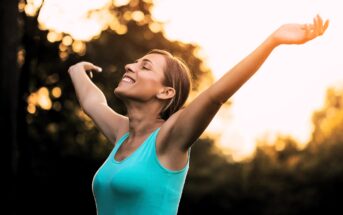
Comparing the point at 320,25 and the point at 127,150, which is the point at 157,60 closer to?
the point at 127,150

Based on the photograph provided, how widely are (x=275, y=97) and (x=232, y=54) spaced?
1006 cm

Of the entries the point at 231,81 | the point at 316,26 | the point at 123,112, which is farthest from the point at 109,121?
the point at 123,112

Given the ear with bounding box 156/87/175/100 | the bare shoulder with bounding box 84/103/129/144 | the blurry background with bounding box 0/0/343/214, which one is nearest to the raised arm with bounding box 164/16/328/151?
the ear with bounding box 156/87/175/100

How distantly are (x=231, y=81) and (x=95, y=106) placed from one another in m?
1.29

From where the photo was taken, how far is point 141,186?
9.00ft

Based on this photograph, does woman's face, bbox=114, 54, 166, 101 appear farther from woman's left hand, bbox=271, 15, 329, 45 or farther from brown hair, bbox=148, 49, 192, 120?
woman's left hand, bbox=271, 15, 329, 45

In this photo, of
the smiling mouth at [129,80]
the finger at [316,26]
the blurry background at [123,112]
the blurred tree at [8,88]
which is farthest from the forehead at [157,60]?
the blurry background at [123,112]

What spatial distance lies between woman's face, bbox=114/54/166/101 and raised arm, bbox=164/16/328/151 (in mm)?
407

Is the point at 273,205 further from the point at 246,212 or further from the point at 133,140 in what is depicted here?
the point at 133,140

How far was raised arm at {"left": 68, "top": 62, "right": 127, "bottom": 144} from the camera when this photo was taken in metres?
3.48

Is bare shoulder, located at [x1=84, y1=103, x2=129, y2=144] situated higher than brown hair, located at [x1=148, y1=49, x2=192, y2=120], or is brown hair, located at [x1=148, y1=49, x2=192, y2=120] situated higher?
brown hair, located at [x1=148, y1=49, x2=192, y2=120]

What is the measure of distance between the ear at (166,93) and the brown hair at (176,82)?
2 centimetres

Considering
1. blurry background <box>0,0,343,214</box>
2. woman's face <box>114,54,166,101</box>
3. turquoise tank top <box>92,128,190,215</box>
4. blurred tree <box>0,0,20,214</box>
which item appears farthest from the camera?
blurry background <box>0,0,343,214</box>

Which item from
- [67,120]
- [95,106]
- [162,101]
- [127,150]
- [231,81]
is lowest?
[67,120]
